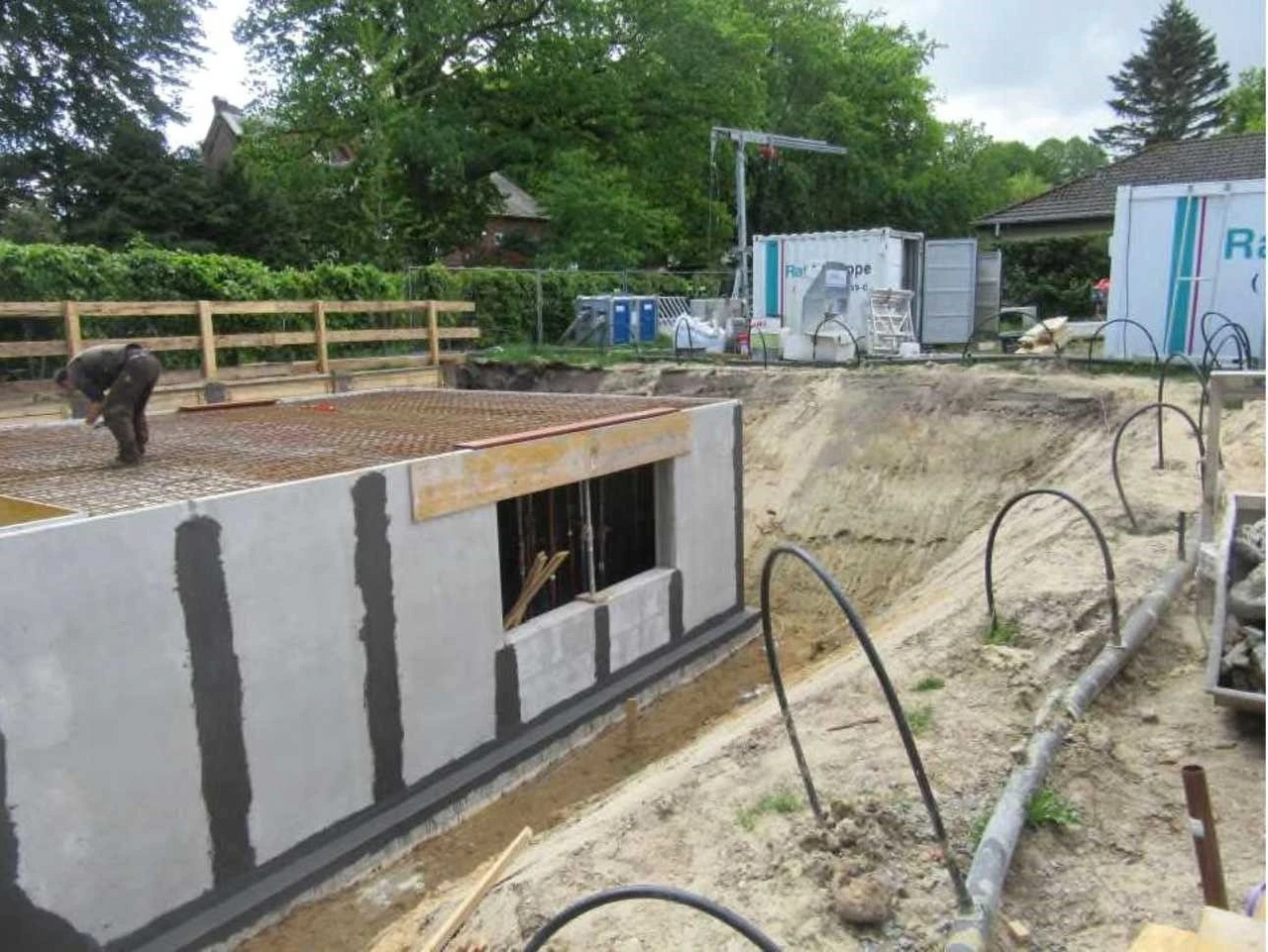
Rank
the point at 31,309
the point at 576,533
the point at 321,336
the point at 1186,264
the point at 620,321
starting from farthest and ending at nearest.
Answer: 1. the point at 620,321
2. the point at 321,336
3. the point at 1186,264
4. the point at 31,309
5. the point at 576,533

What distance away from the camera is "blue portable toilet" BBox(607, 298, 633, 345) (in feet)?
64.3

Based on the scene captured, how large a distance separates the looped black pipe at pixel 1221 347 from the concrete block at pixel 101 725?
38.5ft

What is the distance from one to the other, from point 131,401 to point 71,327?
5.59 meters

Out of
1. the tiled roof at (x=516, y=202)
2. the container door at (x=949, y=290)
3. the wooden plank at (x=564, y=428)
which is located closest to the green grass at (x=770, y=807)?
the wooden plank at (x=564, y=428)

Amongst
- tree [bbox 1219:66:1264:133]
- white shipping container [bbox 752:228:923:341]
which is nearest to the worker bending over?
white shipping container [bbox 752:228:923:341]

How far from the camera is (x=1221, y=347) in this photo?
1237 centimetres

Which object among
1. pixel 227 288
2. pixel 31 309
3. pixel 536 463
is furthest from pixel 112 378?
pixel 227 288

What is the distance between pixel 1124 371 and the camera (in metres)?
12.6

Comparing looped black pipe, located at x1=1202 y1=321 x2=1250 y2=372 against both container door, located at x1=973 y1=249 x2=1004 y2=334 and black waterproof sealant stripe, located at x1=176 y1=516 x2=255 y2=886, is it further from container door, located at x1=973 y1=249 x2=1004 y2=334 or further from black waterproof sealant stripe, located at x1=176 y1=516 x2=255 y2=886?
black waterproof sealant stripe, located at x1=176 y1=516 x2=255 y2=886

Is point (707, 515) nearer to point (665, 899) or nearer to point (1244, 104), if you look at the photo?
point (665, 899)

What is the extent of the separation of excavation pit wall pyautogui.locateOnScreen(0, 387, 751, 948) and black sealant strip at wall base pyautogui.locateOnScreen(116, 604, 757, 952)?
1cm

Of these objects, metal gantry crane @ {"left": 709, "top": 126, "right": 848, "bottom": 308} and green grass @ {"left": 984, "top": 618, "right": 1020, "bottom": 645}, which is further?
metal gantry crane @ {"left": 709, "top": 126, "right": 848, "bottom": 308}

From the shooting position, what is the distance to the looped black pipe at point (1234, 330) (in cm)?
1137

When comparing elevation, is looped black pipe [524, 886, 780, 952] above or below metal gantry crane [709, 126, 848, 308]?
below
